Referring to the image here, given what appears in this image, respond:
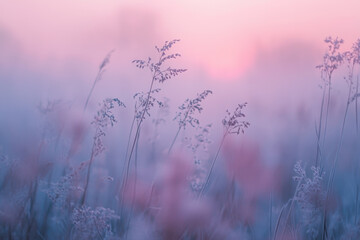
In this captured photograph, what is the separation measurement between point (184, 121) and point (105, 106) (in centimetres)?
40

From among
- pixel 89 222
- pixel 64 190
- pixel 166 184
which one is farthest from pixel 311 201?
pixel 64 190

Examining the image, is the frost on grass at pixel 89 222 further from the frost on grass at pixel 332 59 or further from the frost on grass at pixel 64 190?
the frost on grass at pixel 332 59

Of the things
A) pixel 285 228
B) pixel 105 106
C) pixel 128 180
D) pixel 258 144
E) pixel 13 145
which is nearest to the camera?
pixel 105 106

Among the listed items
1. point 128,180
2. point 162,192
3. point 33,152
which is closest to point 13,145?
point 33,152

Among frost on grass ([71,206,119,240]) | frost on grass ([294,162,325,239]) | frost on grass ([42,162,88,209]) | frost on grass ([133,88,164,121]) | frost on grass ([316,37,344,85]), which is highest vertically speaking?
frost on grass ([316,37,344,85])

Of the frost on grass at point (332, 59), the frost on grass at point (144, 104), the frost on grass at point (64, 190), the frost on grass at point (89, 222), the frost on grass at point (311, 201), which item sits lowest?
the frost on grass at point (89, 222)

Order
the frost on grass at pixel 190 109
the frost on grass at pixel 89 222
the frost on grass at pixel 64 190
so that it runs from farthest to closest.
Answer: the frost on grass at pixel 190 109 → the frost on grass at pixel 64 190 → the frost on grass at pixel 89 222

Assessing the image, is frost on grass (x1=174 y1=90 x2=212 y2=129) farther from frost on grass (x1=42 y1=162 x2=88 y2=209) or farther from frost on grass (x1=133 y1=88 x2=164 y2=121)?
frost on grass (x1=42 y1=162 x2=88 y2=209)

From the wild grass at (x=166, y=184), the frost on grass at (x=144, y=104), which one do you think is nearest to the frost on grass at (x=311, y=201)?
the wild grass at (x=166, y=184)

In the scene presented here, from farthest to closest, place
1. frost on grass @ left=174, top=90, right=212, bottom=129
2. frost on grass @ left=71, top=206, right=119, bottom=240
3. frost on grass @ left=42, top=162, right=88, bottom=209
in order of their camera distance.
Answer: frost on grass @ left=174, top=90, right=212, bottom=129 < frost on grass @ left=42, top=162, right=88, bottom=209 < frost on grass @ left=71, top=206, right=119, bottom=240

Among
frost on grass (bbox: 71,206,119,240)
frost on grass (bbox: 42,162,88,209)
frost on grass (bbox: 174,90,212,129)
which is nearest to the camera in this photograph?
frost on grass (bbox: 71,206,119,240)

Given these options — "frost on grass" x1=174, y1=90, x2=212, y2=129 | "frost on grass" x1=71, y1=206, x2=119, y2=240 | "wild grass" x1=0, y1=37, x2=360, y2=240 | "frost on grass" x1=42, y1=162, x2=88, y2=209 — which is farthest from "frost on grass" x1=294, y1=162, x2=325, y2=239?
"frost on grass" x1=42, y1=162, x2=88, y2=209

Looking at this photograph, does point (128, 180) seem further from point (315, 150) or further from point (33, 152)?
point (315, 150)

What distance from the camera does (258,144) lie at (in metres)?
2.81
